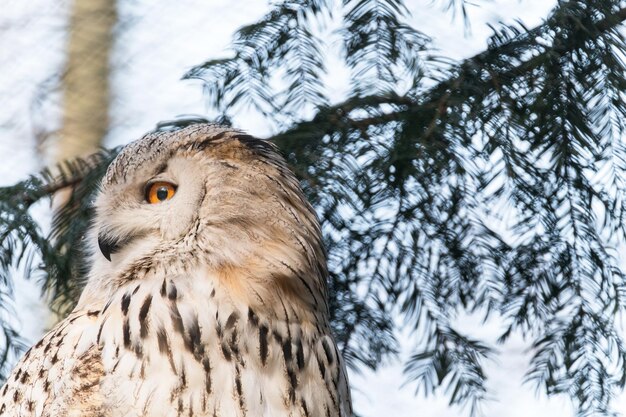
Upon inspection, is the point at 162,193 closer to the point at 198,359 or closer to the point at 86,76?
the point at 198,359

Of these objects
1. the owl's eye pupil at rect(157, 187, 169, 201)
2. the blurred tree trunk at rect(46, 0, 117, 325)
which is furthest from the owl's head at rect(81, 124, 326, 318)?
the blurred tree trunk at rect(46, 0, 117, 325)

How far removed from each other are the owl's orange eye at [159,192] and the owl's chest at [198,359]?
0.22m

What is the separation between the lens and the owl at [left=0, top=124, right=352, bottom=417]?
1501mm

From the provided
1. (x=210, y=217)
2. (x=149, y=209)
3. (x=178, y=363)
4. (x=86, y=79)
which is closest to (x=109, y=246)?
(x=149, y=209)

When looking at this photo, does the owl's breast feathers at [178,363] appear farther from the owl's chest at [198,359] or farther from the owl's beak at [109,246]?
the owl's beak at [109,246]

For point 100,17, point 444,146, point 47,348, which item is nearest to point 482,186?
point 444,146

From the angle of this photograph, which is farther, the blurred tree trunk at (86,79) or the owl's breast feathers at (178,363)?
the blurred tree trunk at (86,79)

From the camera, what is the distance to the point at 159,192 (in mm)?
1795

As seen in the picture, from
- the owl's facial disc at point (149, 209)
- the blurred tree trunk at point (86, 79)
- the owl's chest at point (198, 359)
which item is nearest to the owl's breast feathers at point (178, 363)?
the owl's chest at point (198, 359)

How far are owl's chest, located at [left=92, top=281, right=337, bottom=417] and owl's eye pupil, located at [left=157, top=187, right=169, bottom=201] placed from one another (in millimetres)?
221

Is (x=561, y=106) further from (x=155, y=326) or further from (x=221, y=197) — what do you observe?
(x=155, y=326)

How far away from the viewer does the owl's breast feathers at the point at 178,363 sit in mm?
1479

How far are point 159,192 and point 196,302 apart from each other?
296mm

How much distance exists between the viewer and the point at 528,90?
178cm
